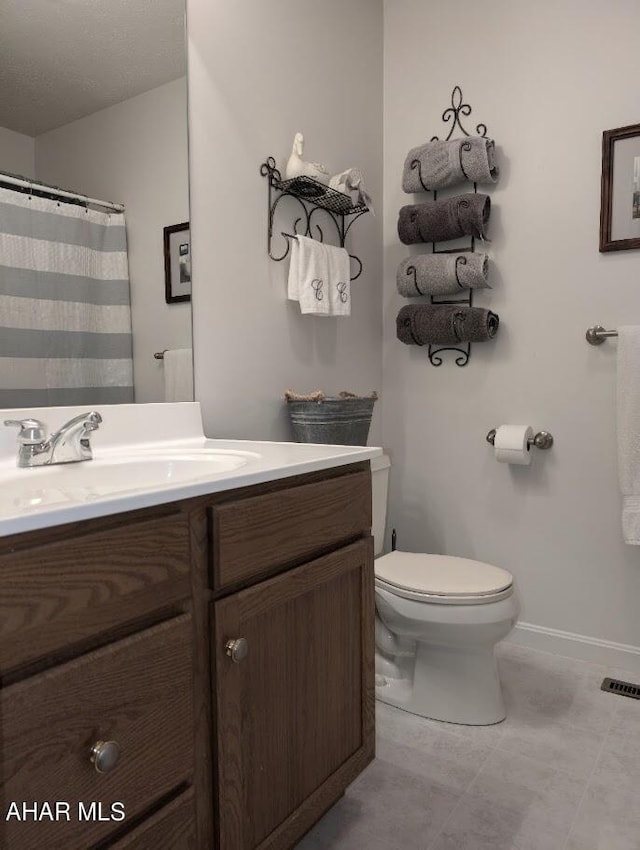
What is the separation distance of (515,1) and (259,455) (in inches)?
73.7

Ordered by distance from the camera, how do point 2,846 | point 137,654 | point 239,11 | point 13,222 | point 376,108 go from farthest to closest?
point 376,108 < point 239,11 < point 13,222 < point 137,654 < point 2,846

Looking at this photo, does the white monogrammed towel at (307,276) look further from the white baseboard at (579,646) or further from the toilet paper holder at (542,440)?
the white baseboard at (579,646)

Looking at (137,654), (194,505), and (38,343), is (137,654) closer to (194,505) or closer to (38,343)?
(194,505)

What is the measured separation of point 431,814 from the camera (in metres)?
1.39

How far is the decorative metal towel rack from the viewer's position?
6.42 ft

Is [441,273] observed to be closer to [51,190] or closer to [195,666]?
[51,190]

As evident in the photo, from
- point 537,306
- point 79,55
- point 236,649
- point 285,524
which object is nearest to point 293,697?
point 236,649

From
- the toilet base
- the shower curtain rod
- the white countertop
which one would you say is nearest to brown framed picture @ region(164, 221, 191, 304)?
the shower curtain rod

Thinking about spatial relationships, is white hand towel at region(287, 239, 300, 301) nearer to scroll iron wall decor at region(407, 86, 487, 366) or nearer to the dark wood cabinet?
scroll iron wall decor at region(407, 86, 487, 366)

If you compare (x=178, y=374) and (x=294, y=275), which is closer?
(x=178, y=374)

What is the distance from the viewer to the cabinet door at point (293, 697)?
3.30 ft

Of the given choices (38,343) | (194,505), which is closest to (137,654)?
(194,505)

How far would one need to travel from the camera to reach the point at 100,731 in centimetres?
80

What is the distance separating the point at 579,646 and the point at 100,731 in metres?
1.80
